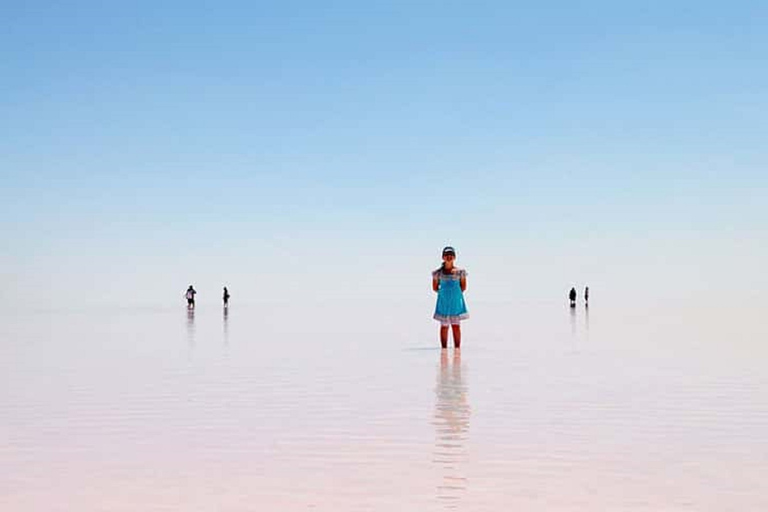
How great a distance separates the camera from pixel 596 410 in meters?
10.3

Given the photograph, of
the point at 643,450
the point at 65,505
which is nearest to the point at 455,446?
the point at 643,450

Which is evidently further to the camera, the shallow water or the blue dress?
the blue dress

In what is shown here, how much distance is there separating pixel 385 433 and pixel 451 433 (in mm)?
643

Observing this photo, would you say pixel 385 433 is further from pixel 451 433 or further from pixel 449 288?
pixel 449 288

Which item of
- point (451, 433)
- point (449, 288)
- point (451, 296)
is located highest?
point (449, 288)

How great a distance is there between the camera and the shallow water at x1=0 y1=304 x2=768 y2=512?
6219 millimetres

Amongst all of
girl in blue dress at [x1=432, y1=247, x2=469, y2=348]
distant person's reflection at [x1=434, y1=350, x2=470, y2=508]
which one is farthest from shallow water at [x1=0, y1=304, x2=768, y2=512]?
girl in blue dress at [x1=432, y1=247, x2=469, y2=348]

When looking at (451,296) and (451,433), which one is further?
(451,296)

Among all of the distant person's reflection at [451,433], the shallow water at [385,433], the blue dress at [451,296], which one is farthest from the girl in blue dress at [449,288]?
the distant person's reflection at [451,433]

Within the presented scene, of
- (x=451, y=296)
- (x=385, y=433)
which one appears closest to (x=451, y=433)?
(x=385, y=433)

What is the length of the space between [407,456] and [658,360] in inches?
427

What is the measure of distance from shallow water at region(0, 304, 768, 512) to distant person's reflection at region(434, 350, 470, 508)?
3cm

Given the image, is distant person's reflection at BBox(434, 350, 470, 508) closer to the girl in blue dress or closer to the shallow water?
the shallow water

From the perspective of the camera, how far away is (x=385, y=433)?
28.7 feet
